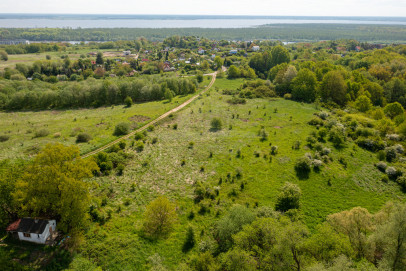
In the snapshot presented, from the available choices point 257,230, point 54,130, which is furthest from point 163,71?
point 257,230

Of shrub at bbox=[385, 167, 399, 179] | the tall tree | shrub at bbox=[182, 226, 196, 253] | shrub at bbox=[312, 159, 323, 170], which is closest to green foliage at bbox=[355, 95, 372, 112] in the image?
the tall tree

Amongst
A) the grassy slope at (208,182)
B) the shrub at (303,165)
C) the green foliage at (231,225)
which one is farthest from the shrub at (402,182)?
the green foliage at (231,225)

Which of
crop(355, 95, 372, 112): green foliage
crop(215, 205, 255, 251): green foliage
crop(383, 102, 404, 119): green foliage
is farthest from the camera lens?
crop(355, 95, 372, 112): green foliage

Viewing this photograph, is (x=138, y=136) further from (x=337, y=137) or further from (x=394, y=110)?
(x=394, y=110)

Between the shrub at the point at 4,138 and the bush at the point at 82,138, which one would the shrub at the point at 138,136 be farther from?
the shrub at the point at 4,138

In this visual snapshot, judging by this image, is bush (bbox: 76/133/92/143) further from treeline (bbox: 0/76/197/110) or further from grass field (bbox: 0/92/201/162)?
treeline (bbox: 0/76/197/110)

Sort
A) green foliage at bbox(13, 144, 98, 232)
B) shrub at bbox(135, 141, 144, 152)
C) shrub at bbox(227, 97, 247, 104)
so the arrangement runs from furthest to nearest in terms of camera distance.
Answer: shrub at bbox(227, 97, 247, 104)
shrub at bbox(135, 141, 144, 152)
green foliage at bbox(13, 144, 98, 232)
